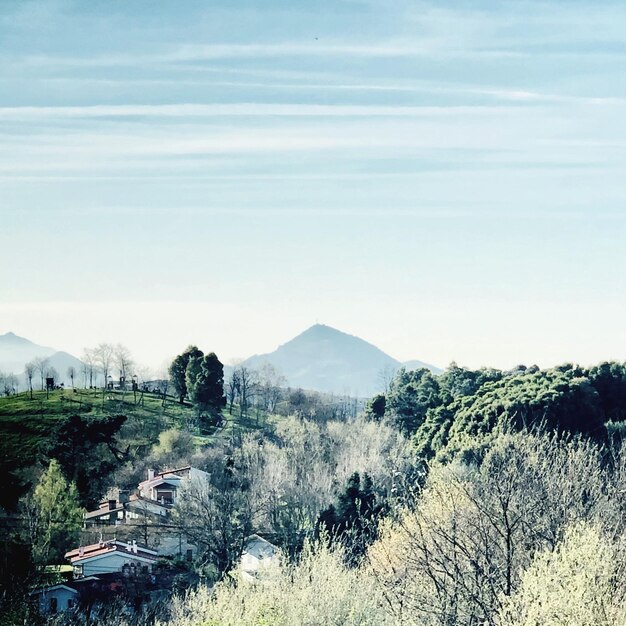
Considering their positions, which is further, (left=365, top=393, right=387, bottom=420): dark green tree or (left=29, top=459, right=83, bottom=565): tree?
(left=365, top=393, right=387, bottom=420): dark green tree

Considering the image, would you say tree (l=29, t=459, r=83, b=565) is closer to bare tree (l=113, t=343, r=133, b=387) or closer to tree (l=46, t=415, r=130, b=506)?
tree (l=46, t=415, r=130, b=506)

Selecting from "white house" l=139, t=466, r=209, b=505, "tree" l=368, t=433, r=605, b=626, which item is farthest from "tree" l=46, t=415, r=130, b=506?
"tree" l=368, t=433, r=605, b=626

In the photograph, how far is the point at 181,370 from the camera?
235 feet

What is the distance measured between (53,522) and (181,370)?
108 ft

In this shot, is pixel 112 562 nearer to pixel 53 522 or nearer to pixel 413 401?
pixel 53 522

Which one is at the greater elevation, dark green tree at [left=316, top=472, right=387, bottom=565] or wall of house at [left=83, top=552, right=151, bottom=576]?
dark green tree at [left=316, top=472, right=387, bottom=565]

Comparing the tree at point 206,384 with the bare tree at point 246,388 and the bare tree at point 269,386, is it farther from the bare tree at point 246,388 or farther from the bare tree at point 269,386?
the bare tree at point 269,386

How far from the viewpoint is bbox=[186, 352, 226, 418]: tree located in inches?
2687

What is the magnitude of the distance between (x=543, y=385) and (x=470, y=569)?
27.4m

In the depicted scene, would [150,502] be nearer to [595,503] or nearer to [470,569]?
[595,503]

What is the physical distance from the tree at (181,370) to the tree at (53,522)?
27788mm

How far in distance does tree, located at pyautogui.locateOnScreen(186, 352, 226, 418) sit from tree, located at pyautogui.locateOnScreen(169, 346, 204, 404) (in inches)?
36.5

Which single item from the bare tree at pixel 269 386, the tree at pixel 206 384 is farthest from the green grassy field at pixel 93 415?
the bare tree at pixel 269 386

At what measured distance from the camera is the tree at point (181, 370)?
70125mm
